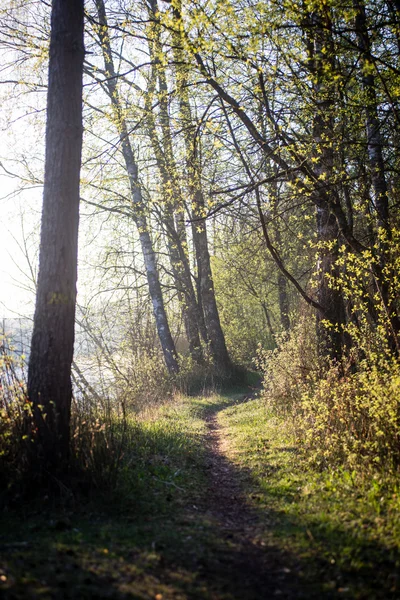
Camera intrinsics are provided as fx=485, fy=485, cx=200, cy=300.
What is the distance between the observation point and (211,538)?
4.09 m

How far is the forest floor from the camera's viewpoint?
3164 mm

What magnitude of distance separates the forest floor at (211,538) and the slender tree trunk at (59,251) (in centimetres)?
78

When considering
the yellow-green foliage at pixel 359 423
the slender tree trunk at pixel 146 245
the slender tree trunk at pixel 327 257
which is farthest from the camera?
the slender tree trunk at pixel 146 245

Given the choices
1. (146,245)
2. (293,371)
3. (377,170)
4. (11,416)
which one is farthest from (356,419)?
(146,245)

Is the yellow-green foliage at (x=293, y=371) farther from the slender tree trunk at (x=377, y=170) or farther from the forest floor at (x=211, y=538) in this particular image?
the forest floor at (x=211, y=538)

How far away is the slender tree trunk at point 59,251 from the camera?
16.7 feet

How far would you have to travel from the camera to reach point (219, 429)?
9.69 meters

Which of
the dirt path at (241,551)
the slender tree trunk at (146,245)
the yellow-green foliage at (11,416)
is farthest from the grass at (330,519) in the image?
the slender tree trunk at (146,245)

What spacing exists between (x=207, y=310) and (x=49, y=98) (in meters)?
11.7

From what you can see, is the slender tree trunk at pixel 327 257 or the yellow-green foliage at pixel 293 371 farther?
the yellow-green foliage at pixel 293 371

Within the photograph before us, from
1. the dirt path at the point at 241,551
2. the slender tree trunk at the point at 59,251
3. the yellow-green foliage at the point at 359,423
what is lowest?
the dirt path at the point at 241,551

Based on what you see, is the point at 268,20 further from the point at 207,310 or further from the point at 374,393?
the point at 207,310

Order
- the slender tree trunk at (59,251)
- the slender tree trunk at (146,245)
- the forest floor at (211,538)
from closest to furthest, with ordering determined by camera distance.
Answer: the forest floor at (211,538)
the slender tree trunk at (59,251)
the slender tree trunk at (146,245)

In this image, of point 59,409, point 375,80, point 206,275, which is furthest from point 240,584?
point 206,275
